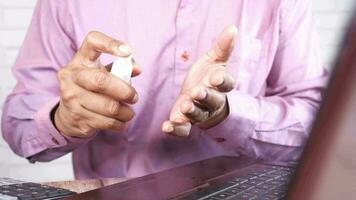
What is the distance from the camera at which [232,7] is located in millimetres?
753

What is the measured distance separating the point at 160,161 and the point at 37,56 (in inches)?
9.0

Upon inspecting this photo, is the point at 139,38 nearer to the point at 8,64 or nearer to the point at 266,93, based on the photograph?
the point at 266,93

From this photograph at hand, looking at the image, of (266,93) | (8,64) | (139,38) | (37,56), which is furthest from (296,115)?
(8,64)

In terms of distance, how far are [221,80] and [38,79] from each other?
1.14 ft

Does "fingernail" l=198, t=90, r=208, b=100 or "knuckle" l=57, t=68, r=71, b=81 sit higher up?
"fingernail" l=198, t=90, r=208, b=100

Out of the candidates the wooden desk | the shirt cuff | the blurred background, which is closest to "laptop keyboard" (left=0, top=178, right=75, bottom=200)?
the wooden desk

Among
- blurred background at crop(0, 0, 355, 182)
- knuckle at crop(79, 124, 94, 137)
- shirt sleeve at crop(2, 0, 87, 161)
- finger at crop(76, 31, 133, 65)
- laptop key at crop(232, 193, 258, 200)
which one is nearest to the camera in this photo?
laptop key at crop(232, 193, 258, 200)

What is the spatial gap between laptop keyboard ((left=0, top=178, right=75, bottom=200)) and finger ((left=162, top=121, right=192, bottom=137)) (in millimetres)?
134

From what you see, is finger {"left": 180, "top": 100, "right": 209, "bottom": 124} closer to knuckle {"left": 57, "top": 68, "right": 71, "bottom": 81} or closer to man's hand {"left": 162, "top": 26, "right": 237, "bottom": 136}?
man's hand {"left": 162, "top": 26, "right": 237, "bottom": 136}

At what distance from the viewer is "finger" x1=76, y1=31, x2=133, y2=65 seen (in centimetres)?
48

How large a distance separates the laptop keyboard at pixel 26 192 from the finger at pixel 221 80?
0.16 m

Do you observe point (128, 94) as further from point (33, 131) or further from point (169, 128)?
point (33, 131)

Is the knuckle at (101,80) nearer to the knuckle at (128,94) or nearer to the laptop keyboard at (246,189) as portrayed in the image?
the knuckle at (128,94)

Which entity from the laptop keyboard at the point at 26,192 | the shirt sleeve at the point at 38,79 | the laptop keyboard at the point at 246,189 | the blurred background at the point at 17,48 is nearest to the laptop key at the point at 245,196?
the laptop keyboard at the point at 246,189
